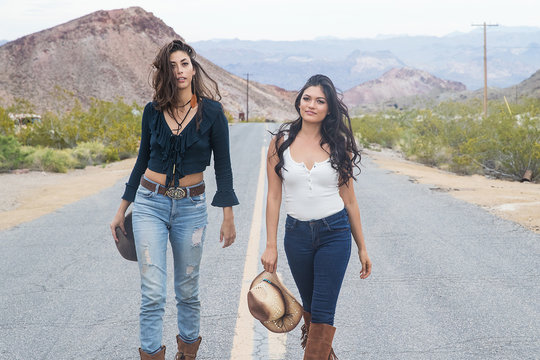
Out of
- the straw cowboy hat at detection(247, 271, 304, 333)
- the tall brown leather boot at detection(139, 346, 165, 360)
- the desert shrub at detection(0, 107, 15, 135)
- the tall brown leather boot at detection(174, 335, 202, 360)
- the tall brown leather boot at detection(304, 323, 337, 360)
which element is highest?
the straw cowboy hat at detection(247, 271, 304, 333)

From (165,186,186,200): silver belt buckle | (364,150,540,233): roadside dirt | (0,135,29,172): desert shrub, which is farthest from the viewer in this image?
(0,135,29,172): desert shrub

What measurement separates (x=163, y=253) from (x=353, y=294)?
2260mm

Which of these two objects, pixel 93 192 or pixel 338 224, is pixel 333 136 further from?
pixel 93 192

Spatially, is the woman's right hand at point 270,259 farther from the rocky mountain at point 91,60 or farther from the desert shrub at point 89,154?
the rocky mountain at point 91,60

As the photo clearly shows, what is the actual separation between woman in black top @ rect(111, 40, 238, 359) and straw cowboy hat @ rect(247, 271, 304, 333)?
→ 1.47 ft

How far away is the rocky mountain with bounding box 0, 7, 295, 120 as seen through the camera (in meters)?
75.2

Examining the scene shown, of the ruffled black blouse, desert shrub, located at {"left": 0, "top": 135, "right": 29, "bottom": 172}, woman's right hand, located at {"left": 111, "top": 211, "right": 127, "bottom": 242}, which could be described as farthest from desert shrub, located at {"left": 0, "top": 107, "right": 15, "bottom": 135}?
the ruffled black blouse

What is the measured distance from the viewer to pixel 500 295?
5133mm

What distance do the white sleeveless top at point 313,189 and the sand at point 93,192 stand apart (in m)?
5.63

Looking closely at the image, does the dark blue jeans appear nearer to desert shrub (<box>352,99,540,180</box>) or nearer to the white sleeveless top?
the white sleeveless top

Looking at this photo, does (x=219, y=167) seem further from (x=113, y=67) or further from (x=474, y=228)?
(x=113, y=67)

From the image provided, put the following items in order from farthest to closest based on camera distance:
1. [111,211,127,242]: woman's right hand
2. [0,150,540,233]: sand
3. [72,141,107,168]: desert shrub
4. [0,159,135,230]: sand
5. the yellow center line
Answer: [72,141,107,168]: desert shrub, [0,159,135,230]: sand, [0,150,540,233]: sand, the yellow center line, [111,211,127,242]: woman's right hand

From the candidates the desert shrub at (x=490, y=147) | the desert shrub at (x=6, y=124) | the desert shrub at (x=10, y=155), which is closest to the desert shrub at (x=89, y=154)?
the desert shrub at (x=10, y=155)

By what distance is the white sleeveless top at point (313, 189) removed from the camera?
3.21 metres
